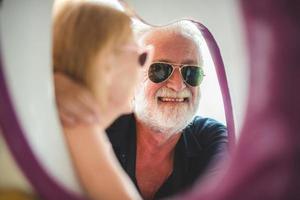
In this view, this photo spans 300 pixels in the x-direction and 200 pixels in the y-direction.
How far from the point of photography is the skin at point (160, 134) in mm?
1158

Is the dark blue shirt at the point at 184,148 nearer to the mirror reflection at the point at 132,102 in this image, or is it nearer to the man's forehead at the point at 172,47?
the mirror reflection at the point at 132,102

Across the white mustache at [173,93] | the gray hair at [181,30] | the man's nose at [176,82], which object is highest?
the gray hair at [181,30]

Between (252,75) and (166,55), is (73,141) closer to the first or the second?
(166,55)

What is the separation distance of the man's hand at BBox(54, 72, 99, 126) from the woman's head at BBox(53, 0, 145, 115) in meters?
0.02

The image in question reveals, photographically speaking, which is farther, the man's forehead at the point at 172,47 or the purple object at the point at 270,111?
the man's forehead at the point at 172,47

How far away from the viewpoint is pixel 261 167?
1042 mm

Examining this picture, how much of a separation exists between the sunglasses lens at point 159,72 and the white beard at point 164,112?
0.02 meters

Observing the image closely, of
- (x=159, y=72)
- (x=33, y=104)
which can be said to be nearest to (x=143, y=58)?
(x=159, y=72)

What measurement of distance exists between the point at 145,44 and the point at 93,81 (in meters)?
0.14

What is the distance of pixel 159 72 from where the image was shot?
1158 mm

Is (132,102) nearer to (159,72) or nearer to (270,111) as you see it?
(159,72)

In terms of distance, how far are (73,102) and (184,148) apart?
26 cm

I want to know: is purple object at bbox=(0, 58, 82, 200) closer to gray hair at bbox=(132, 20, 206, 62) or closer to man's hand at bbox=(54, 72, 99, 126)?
man's hand at bbox=(54, 72, 99, 126)

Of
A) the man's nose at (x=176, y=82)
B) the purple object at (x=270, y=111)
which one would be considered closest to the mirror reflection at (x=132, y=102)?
the man's nose at (x=176, y=82)
